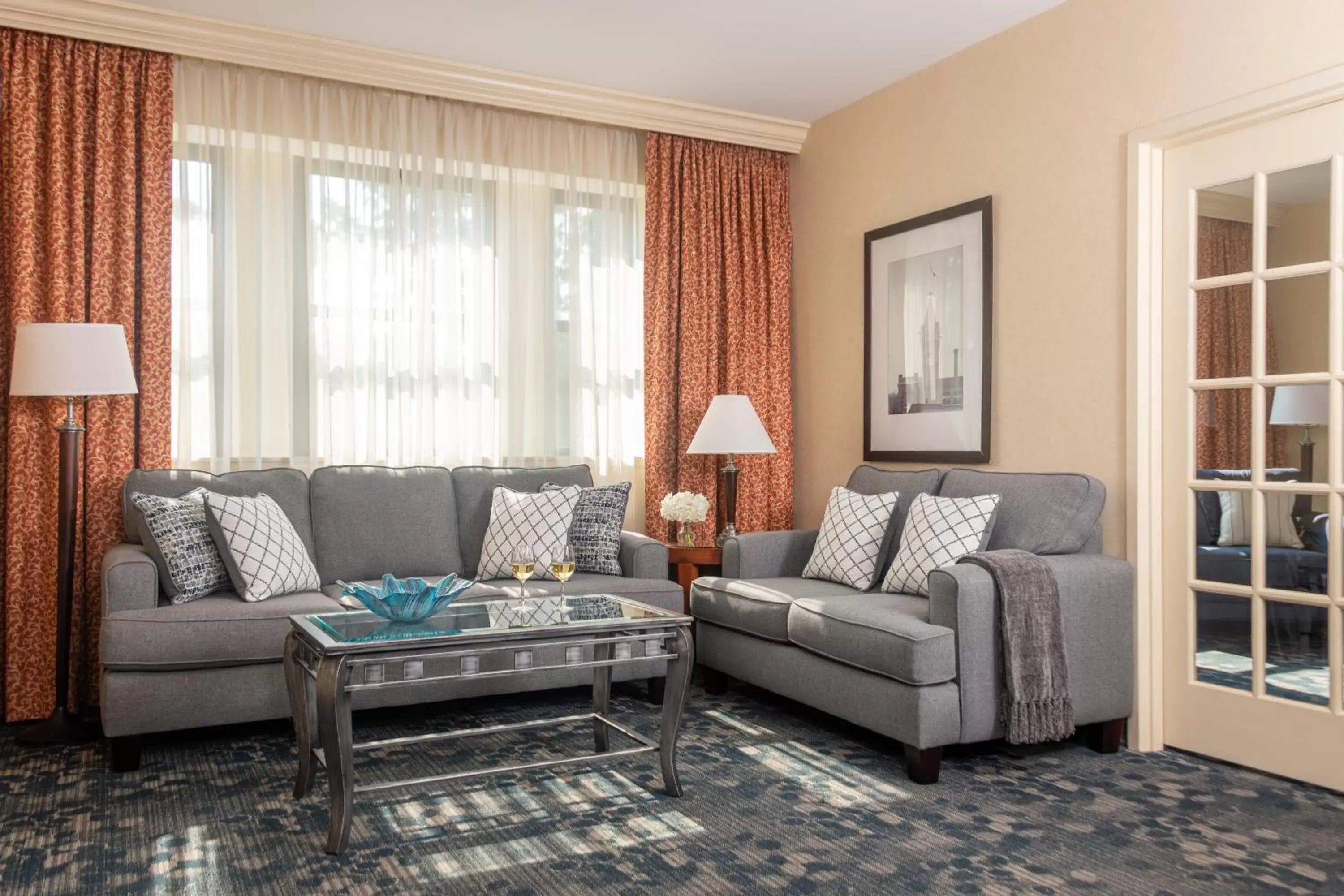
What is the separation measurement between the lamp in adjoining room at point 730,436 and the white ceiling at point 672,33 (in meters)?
1.53

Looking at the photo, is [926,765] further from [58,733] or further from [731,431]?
[58,733]

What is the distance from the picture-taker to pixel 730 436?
4910 mm

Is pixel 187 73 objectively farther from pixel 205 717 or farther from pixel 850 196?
pixel 850 196

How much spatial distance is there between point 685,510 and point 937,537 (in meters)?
1.43

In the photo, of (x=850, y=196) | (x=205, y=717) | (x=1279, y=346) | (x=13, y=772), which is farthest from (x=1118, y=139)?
(x=13, y=772)

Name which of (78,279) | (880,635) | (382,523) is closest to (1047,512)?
(880,635)

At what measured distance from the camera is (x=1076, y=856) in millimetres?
2590

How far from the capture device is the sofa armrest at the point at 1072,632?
322 cm

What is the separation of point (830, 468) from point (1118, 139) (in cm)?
217

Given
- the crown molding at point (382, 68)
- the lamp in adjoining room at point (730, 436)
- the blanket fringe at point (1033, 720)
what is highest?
the crown molding at point (382, 68)

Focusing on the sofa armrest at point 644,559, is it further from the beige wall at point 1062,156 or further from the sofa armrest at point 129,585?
the sofa armrest at point 129,585

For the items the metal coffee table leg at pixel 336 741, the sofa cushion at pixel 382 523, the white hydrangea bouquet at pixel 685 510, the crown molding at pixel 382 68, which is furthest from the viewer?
the white hydrangea bouquet at pixel 685 510

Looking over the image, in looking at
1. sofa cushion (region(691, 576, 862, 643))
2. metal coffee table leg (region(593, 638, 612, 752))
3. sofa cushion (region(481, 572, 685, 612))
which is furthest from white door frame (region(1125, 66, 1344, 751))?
metal coffee table leg (region(593, 638, 612, 752))

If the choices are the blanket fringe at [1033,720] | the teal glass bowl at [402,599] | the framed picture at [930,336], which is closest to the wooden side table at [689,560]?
the framed picture at [930,336]
